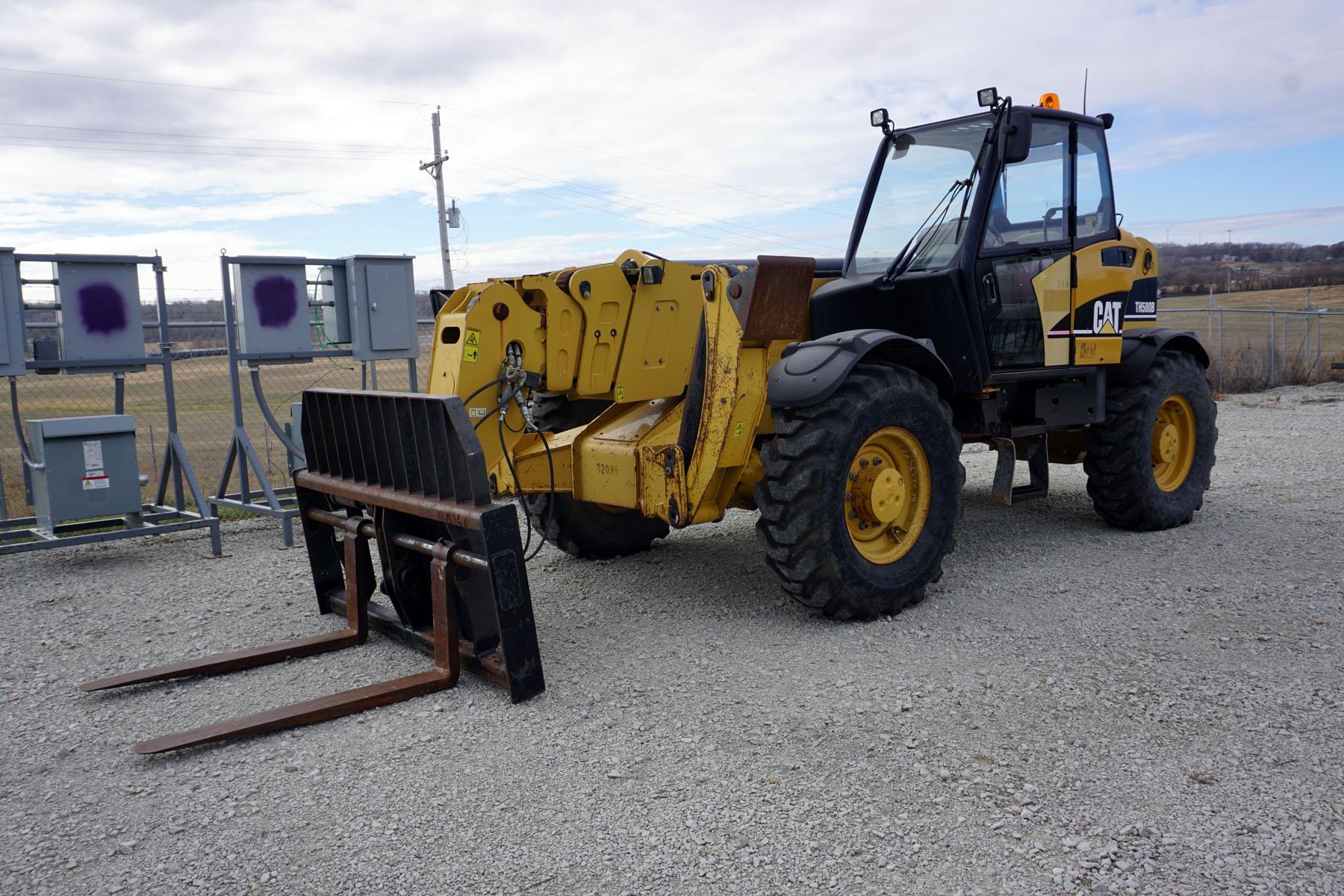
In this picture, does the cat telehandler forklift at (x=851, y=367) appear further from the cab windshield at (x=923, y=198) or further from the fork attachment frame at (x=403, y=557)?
the fork attachment frame at (x=403, y=557)

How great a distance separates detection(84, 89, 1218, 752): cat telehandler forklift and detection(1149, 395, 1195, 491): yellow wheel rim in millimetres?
1199

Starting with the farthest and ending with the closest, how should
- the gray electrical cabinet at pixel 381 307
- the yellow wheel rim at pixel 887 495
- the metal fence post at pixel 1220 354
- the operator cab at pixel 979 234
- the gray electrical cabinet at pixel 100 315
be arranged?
the metal fence post at pixel 1220 354 < the gray electrical cabinet at pixel 381 307 < the gray electrical cabinet at pixel 100 315 < the operator cab at pixel 979 234 < the yellow wheel rim at pixel 887 495

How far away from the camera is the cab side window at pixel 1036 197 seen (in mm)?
6000

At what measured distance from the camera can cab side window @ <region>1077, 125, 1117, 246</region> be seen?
21.2ft

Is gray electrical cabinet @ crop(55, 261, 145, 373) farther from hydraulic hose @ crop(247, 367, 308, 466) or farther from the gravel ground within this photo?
the gravel ground

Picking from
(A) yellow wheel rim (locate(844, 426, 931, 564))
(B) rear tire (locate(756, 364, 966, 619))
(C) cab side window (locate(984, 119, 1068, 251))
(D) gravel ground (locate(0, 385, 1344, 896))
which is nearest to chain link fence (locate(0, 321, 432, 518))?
(D) gravel ground (locate(0, 385, 1344, 896))

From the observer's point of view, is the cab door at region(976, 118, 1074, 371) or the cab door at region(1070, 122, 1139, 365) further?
the cab door at region(1070, 122, 1139, 365)

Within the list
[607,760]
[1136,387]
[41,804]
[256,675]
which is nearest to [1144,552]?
[1136,387]

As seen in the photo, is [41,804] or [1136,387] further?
[1136,387]

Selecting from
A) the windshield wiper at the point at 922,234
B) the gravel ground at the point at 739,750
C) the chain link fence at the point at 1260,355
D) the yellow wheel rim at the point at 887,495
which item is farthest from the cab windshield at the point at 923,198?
the chain link fence at the point at 1260,355

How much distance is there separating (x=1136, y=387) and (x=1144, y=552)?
120 centimetres

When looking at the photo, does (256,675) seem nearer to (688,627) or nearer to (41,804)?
(41,804)

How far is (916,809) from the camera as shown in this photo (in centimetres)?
325

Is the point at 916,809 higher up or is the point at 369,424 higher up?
the point at 369,424
